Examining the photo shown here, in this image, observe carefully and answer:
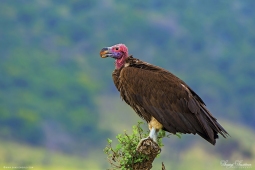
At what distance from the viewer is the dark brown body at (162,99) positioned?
1300cm

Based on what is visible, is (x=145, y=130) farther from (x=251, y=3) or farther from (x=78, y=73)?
(x=251, y=3)

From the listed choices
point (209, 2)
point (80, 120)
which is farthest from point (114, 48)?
point (209, 2)

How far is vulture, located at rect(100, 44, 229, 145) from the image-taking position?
1297 centimetres

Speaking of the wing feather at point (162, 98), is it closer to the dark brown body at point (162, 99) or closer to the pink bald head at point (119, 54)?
the dark brown body at point (162, 99)

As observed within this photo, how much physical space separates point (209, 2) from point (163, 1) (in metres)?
5.60

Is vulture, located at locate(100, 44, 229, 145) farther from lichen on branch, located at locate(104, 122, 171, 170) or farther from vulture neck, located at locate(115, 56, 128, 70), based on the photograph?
lichen on branch, located at locate(104, 122, 171, 170)

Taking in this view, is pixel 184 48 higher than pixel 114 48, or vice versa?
pixel 184 48

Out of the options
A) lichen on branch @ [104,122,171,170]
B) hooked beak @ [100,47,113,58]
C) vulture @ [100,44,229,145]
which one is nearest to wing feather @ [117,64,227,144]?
vulture @ [100,44,229,145]

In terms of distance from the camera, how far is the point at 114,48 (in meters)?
13.9

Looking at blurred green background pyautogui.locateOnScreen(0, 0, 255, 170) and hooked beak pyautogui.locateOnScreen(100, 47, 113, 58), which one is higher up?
blurred green background pyautogui.locateOnScreen(0, 0, 255, 170)

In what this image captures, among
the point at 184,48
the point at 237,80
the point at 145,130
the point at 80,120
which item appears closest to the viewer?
the point at 145,130

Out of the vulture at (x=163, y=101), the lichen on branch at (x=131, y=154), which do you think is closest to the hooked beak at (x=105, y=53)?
the vulture at (x=163, y=101)

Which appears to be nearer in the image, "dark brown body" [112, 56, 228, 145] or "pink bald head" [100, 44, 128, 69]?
"dark brown body" [112, 56, 228, 145]

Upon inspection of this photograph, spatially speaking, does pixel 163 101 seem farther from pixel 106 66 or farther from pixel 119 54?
pixel 106 66
